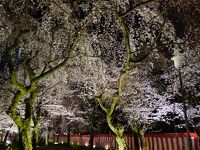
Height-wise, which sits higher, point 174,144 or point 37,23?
point 37,23

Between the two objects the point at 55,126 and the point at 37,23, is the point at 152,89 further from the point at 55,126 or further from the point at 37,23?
the point at 55,126

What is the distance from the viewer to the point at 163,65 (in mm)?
17281

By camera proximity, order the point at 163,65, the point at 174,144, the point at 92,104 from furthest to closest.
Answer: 1. the point at 92,104
2. the point at 163,65
3. the point at 174,144

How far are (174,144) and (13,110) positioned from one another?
7.76 m

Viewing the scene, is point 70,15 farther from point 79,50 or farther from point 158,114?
point 158,114

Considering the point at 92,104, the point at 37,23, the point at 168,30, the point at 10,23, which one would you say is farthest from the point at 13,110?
the point at 92,104

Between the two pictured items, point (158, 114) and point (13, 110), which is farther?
point (158, 114)

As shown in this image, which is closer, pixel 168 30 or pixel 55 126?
pixel 168 30

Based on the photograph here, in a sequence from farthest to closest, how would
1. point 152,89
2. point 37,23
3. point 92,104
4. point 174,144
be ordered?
point 92,104, point 152,89, point 174,144, point 37,23

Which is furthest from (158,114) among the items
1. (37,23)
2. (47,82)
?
(37,23)

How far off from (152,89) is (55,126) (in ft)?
71.6

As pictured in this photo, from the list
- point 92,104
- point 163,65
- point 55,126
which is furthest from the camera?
point 55,126

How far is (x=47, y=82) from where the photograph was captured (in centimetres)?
1855

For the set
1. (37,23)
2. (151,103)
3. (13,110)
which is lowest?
(13,110)
